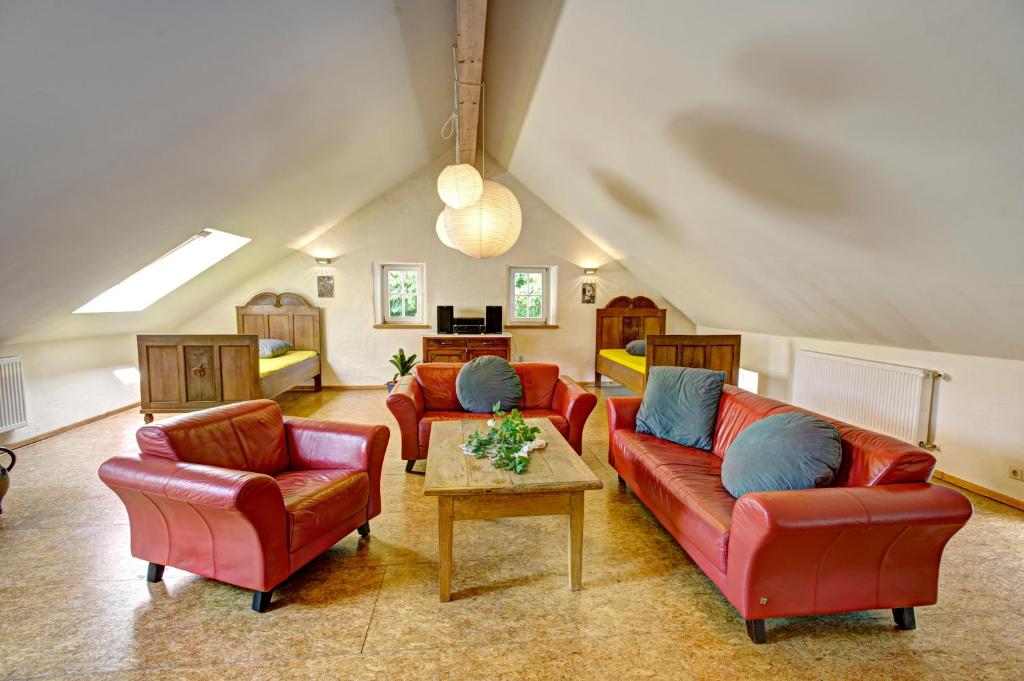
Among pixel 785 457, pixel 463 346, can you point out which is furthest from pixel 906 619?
pixel 463 346

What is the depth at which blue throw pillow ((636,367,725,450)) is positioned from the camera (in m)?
2.73

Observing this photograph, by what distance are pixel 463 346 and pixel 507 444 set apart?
3748mm

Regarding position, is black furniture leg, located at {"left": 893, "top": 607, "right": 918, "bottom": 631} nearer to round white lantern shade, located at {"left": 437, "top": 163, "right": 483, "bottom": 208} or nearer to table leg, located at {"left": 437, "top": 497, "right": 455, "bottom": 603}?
table leg, located at {"left": 437, "top": 497, "right": 455, "bottom": 603}

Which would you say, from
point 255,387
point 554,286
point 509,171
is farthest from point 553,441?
point 509,171

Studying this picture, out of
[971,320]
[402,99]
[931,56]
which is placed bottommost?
[971,320]

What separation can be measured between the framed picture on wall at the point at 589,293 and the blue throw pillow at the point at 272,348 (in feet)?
13.5

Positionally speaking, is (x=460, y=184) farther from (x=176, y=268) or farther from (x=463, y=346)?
(x=176, y=268)

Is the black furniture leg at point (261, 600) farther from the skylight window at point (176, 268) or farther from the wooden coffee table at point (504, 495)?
the skylight window at point (176, 268)

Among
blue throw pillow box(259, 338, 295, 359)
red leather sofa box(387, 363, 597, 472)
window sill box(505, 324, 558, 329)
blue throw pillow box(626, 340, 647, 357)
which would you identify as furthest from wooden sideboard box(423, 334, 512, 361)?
red leather sofa box(387, 363, 597, 472)

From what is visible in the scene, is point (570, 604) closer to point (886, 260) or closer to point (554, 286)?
point (886, 260)

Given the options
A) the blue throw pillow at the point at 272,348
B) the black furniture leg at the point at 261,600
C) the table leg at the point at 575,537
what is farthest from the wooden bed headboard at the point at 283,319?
the table leg at the point at 575,537

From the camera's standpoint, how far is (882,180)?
208 cm

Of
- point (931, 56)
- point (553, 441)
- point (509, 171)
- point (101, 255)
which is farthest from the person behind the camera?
point (509, 171)

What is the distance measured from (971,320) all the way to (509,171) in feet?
16.6
